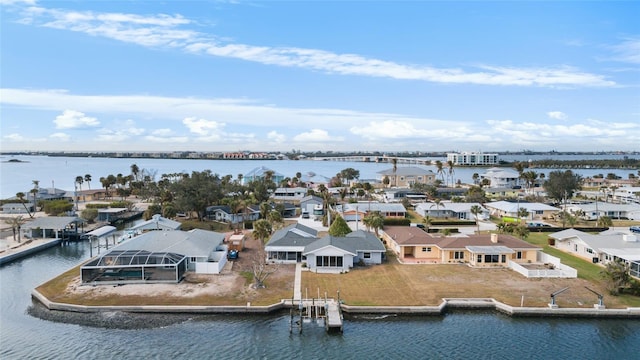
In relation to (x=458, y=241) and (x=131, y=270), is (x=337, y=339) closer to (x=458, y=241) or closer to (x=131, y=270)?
(x=131, y=270)

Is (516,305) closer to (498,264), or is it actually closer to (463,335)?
(463,335)

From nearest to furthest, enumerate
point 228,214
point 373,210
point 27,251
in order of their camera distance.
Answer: point 27,251 → point 228,214 → point 373,210

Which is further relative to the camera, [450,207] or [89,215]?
[450,207]

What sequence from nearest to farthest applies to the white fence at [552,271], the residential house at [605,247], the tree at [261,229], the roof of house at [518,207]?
the white fence at [552,271] → the residential house at [605,247] → the tree at [261,229] → the roof of house at [518,207]

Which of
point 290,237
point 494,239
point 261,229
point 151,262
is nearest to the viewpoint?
point 151,262

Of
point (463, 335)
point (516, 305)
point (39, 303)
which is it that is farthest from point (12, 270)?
point (516, 305)

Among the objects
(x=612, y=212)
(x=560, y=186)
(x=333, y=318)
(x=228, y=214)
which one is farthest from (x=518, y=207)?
(x=333, y=318)

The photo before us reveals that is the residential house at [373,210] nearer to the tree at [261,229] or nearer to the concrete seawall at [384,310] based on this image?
the tree at [261,229]

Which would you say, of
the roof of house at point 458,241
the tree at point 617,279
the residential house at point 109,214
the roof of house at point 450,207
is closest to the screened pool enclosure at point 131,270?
the roof of house at point 458,241
